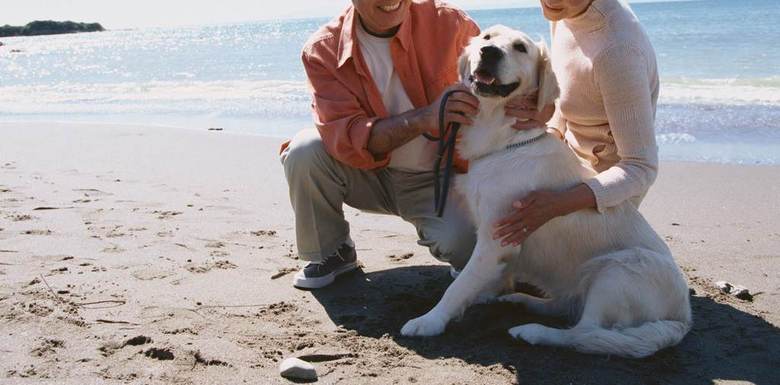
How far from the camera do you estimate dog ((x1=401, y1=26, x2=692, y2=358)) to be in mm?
2791

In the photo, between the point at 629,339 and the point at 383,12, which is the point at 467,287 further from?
the point at 383,12

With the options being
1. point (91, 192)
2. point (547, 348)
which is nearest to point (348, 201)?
point (547, 348)

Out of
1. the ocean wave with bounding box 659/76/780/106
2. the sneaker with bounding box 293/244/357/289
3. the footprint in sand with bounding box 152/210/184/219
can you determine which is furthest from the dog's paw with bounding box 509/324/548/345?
the ocean wave with bounding box 659/76/780/106

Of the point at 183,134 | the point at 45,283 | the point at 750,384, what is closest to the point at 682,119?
the point at 183,134

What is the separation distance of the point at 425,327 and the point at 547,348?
49 cm

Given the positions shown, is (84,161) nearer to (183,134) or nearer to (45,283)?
(183,134)

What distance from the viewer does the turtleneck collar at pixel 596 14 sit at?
3077mm

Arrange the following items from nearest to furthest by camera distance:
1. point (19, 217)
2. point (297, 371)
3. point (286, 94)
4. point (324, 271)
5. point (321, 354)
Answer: point (297, 371) < point (321, 354) < point (324, 271) < point (19, 217) < point (286, 94)

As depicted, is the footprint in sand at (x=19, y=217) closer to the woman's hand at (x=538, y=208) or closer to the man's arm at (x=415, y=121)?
the man's arm at (x=415, y=121)

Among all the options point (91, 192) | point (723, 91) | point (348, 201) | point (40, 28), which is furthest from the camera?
point (40, 28)

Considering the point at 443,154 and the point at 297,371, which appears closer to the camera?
the point at 297,371

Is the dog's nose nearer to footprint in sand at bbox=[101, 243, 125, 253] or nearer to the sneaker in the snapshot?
the sneaker

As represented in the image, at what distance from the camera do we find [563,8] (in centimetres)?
318

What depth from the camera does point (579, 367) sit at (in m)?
2.71
